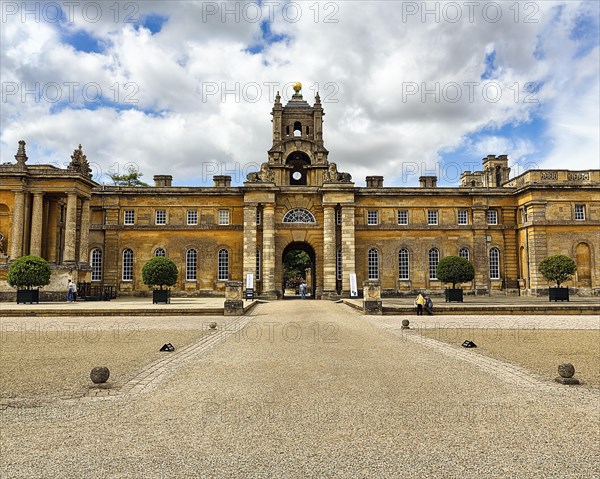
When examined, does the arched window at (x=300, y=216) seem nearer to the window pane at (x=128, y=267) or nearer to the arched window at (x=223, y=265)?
the arched window at (x=223, y=265)

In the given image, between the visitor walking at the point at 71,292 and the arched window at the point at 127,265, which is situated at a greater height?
the arched window at the point at 127,265

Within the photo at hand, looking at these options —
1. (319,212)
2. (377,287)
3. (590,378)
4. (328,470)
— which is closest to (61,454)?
(328,470)

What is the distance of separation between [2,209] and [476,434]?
38746mm

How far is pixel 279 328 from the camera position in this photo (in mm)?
17422

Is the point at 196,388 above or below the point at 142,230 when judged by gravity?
below

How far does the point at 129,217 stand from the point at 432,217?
1004 inches

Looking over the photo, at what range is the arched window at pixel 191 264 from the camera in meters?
41.2

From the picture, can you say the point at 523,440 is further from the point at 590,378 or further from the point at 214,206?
the point at 214,206

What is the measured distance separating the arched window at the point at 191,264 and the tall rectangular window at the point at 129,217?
548cm

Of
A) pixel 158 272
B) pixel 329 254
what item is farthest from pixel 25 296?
pixel 329 254

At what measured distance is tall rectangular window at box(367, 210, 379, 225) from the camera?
41906 mm

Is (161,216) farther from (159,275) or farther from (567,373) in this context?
(567,373)

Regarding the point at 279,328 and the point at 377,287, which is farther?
the point at 377,287

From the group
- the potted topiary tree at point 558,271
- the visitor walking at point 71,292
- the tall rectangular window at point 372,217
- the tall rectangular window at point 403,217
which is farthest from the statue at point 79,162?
the potted topiary tree at point 558,271
